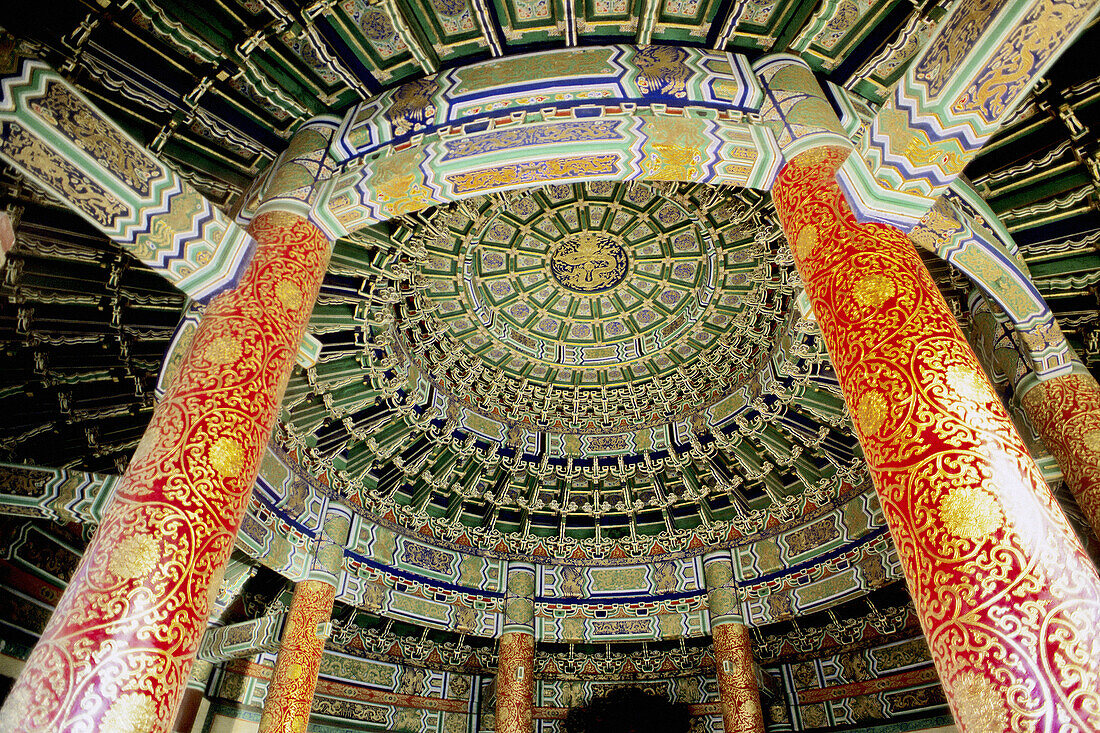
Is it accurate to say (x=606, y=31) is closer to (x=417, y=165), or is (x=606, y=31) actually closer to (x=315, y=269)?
(x=417, y=165)

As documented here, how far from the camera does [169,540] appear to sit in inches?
120

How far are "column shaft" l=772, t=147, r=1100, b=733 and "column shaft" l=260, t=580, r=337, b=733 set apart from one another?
807cm

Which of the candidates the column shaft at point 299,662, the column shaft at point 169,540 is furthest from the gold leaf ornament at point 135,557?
the column shaft at point 299,662

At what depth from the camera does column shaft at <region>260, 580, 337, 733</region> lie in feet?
25.7

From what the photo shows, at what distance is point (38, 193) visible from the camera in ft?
17.9

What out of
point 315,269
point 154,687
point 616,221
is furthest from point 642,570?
point 154,687

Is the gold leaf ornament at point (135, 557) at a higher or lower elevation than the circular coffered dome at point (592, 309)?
lower

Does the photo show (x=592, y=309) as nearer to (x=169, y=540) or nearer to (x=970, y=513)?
(x=169, y=540)

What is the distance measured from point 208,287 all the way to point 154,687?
8.66 feet

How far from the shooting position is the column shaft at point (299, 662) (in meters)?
7.82

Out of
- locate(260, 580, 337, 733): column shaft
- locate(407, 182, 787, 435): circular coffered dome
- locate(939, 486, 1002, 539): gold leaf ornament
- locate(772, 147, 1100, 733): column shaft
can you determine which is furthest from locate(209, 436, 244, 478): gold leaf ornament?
locate(407, 182, 787, 435): circular coffered dome

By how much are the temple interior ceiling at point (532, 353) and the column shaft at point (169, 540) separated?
2356 millimetres

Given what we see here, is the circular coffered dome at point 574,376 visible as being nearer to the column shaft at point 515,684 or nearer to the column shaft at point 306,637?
the column shaft at point 306,637

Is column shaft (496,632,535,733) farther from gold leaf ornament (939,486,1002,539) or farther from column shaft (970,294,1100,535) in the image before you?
gold leaf ornament (939,486,1002,539)
